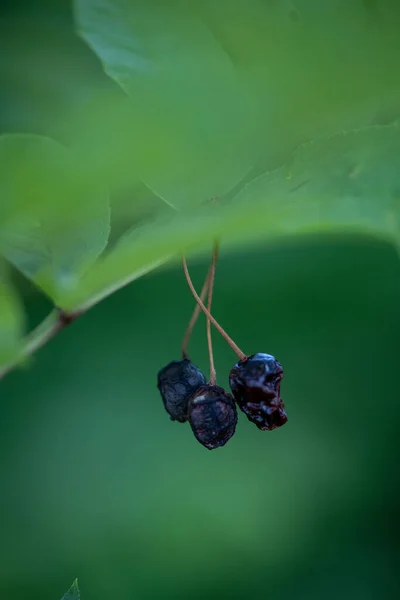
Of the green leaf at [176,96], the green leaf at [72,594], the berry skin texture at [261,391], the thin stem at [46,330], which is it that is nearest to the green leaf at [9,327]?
the thin stem at [46,330]

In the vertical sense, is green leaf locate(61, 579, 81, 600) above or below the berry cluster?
below

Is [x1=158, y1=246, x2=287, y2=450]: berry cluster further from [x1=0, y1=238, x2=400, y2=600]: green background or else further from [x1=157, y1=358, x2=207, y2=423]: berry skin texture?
[x1=0, y1=238, x2=400, y2=600]: green background

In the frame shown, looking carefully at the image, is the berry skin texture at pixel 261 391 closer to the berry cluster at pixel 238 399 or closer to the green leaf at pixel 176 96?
the berry cluster at pixel 238 399

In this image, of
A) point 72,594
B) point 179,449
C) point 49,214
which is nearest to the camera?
point 49,214

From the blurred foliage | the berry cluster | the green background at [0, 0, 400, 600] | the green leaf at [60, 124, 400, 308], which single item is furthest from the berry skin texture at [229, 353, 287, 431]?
the green background at [0, 0, 400, 600]

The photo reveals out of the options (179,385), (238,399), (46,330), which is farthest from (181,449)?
(46,330)

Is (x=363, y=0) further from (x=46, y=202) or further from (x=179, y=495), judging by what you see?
(x=179, y=495)

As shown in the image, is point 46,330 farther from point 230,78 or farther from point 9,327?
point 230,78
